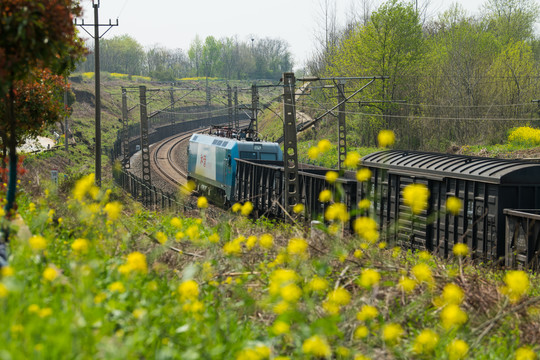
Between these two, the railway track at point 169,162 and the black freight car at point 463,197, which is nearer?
the black freight car at point 463,197

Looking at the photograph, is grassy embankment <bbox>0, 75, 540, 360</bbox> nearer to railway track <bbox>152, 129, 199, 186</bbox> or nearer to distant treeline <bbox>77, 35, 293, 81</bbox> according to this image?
railway track <bbox>152, 129, 199, 186</bbox>

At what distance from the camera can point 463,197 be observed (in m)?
13.4

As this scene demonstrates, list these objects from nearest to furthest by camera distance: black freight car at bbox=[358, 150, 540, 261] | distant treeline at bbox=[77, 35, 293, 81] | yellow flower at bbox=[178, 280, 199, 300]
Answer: yellow flower at bbox=[178, 280, 199, 300] → black freight car at bbox=[358, 150, 540, 261] → distant treeline at bbox=[77, 35, 293, 81]

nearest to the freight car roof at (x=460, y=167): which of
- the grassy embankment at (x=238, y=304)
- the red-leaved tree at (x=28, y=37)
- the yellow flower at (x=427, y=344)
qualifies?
the grassy embankment at (x=238, y=304)

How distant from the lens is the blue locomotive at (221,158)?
2480 centimetres

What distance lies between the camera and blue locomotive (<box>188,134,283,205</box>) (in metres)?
24.8

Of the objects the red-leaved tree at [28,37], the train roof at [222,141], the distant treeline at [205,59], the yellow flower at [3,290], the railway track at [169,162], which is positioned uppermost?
the distant treeline at [205,59]

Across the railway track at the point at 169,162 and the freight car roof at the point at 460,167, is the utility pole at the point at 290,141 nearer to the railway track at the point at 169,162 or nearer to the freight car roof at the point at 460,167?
the freight car roof at the point at 460,167

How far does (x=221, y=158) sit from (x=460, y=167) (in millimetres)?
13854

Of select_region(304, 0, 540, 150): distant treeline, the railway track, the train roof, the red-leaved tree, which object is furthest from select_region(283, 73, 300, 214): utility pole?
select_region(304, 0, 540, 150): distant treeline

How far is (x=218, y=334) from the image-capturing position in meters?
4.84

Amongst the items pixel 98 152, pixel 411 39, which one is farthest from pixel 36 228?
pixel 411 39

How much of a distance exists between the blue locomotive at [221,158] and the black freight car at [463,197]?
9621 millimetres

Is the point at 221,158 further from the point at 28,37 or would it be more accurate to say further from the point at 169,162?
the point at 169,162
